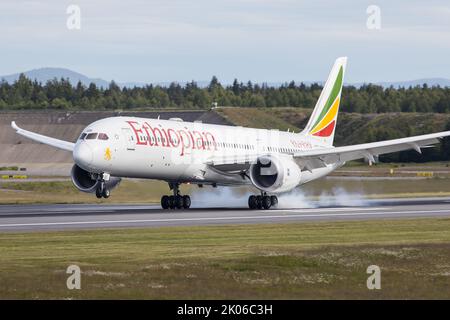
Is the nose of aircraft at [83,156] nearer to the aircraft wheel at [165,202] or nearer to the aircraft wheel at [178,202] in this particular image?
the aircraft wheel at [165,202]

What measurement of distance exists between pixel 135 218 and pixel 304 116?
119 m

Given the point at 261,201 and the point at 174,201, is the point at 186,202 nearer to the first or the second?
the point at 174,201

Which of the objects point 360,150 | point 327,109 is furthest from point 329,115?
point 360,150

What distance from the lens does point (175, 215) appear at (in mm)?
50156

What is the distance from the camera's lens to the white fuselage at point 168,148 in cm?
4991

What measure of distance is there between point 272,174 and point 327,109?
610 inches

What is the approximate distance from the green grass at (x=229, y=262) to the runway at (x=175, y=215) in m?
3.85

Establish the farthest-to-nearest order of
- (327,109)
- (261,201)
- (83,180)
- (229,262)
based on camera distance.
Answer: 1. (327,109)
2. (261,201)
3. (83,180)
4. (229,262)

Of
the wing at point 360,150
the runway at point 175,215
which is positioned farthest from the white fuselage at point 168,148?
the wing at point 360,150

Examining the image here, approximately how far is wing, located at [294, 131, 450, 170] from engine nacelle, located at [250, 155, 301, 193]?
2.99 m

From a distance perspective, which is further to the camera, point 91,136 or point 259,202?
point 259,202

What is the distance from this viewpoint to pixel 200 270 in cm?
2705
